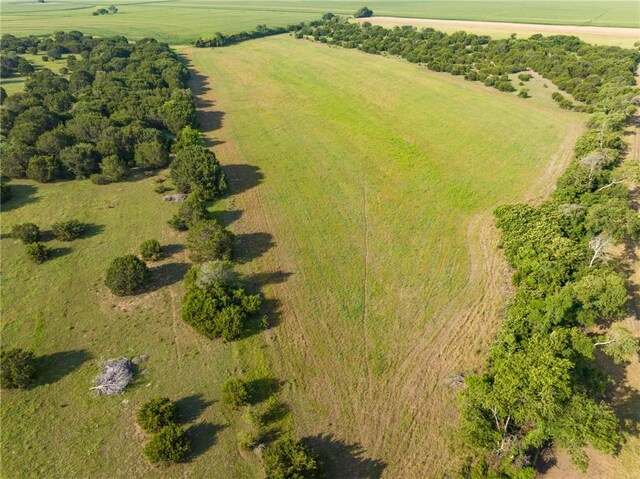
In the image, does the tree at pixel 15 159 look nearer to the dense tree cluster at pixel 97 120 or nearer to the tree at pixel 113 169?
the dense tree cluster at pixel 97 120

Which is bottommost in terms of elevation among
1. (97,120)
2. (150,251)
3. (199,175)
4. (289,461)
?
(289,461)

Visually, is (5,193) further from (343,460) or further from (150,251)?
(343,460)

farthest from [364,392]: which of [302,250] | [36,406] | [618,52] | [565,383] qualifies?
[618,52]

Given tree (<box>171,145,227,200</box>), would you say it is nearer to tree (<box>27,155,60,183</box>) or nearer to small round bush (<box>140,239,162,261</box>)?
small round bush (<box>140,239,162,261</box>)

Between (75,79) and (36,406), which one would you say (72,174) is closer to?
(36,406)

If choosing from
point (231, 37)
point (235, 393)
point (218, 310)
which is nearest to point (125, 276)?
point (218, 310)

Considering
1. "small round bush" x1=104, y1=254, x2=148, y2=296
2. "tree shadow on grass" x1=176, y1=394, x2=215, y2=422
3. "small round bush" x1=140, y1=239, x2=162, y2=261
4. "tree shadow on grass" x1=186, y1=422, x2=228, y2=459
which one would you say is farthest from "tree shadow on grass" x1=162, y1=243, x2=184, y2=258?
"tree shadow on grass" x1=186, y1=422, x2=228, y2=459
